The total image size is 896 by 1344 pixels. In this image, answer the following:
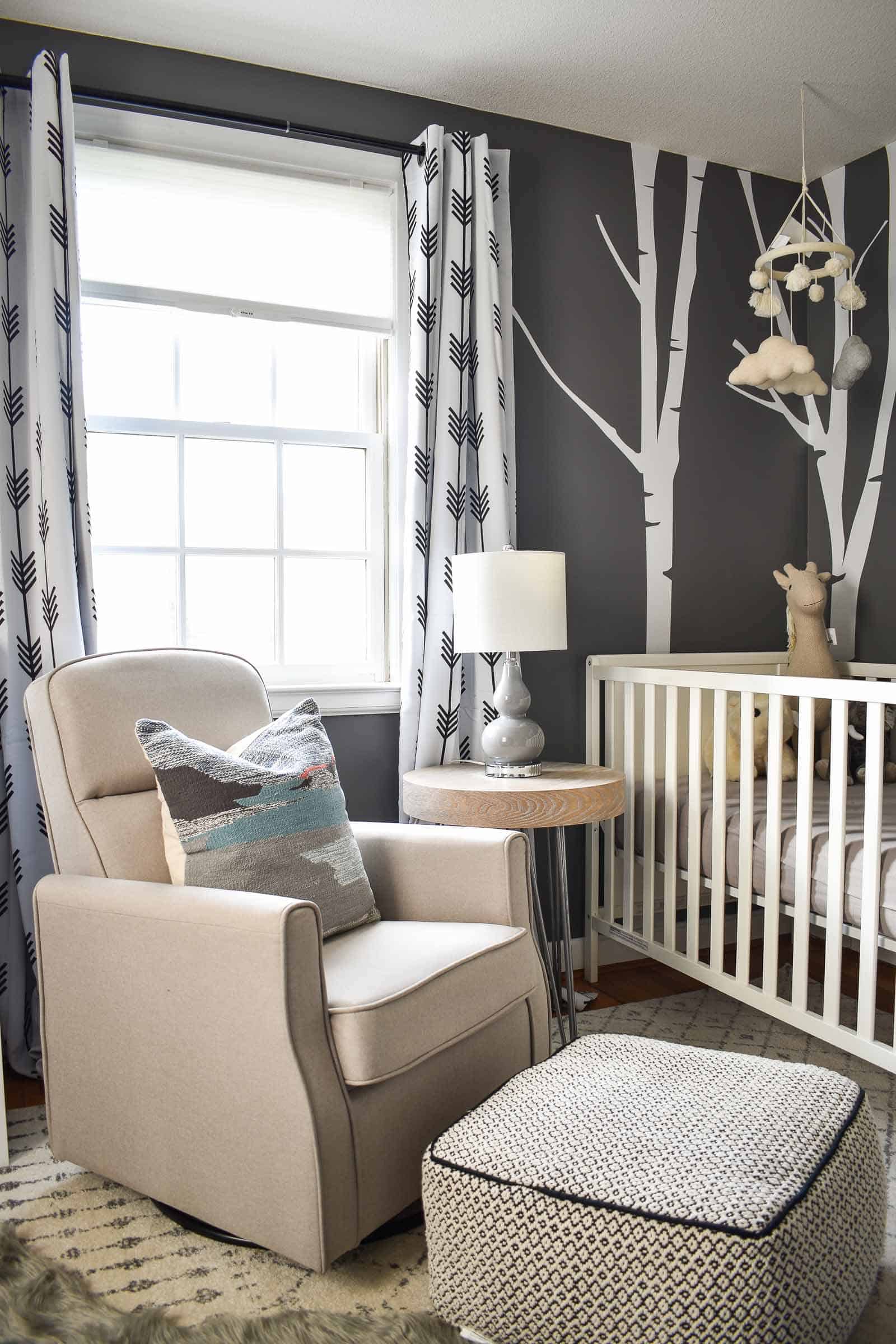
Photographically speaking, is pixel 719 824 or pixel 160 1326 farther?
pixel 719 824

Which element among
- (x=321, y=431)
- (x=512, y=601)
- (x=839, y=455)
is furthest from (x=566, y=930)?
(x=839, y=455)

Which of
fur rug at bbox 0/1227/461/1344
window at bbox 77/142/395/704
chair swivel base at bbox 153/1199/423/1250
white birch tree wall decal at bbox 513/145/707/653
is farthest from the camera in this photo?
white birch tree wall decal at bbox 513/145/707/653

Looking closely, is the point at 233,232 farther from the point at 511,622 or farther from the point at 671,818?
the point at 671,818

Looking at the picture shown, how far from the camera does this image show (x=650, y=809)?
2.48 m

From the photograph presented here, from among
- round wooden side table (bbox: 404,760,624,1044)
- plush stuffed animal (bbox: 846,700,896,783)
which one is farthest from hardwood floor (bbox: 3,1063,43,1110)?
plush stuffed animal (bbox: 846,700,896,783)

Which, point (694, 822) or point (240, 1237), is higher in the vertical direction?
point (694, 822)

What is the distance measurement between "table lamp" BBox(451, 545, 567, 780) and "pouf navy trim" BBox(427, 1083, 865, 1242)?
3.55 feet

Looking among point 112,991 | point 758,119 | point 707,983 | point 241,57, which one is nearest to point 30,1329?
point 112,991

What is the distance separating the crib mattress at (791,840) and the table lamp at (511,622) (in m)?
0.44

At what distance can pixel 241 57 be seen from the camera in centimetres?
237

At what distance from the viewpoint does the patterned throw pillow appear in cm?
160

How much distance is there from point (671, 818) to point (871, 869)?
63 cm

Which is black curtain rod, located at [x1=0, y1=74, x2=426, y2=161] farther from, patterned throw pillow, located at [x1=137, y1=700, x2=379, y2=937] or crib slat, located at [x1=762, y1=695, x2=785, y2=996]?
crib slat, located at [x1=762, y1=695, x2=785, y2=996]

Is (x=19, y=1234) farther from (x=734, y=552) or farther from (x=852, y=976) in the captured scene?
(x=734, y=552)
